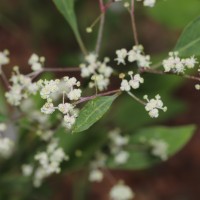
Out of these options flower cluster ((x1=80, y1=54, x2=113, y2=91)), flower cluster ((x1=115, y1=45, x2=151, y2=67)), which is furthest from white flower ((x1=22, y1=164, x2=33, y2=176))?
flower cluster ((x1=115, y1=45, x2=151, y2=67))

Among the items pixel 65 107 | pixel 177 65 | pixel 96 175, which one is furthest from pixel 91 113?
pixel 96 175

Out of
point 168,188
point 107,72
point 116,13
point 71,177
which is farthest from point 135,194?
point 107,72

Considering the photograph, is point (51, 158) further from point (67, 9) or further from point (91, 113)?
point (67, 9)

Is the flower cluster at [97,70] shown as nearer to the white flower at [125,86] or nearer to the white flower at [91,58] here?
the white flower at [91,58]

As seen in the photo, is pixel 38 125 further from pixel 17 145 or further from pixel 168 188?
pixel 168 188

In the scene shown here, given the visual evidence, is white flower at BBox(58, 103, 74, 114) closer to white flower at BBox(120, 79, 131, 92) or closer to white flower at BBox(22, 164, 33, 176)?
white flower at BBox(120, 79, 131, 92)

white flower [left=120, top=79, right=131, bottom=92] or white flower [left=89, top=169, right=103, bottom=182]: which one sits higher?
white flower [left=89, top=169, right=103, bottom=182]

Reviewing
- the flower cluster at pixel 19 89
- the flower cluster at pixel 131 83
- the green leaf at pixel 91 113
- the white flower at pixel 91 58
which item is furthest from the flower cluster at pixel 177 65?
the flower cluster at pixel 19 89
